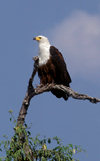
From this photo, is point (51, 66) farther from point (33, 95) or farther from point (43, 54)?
point (33, 95)

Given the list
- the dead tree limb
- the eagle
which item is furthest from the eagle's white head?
the dead tree limb

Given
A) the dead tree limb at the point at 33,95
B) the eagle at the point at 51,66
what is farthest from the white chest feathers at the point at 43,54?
the dead tree limb at the point at 33,95

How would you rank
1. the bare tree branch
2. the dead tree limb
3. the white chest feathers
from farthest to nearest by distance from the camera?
1. the white chest feathers
2. the dead tree limb
3. the bare tree branch

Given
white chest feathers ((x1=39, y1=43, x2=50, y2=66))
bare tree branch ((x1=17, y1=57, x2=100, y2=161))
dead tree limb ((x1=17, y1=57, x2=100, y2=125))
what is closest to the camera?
bare tree branch ((x1=17, y1=57, x2=100, y2=161))

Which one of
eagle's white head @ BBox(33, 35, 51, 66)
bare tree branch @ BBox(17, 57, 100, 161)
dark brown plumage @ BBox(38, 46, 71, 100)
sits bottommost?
bare tree branch @ BBox(17, 57, 100, 161)

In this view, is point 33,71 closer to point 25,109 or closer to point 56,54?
point 25,109

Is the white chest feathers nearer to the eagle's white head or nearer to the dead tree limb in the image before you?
the eagle's white head

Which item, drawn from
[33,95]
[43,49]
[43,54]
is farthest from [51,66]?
[33,95]

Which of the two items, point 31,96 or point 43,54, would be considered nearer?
point 31,96

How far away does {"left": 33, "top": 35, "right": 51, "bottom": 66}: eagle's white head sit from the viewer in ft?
35.2

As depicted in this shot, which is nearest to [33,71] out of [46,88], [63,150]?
[46,88]

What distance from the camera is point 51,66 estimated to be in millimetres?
10773

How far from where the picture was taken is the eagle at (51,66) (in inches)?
423

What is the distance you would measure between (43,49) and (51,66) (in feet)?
1.72
